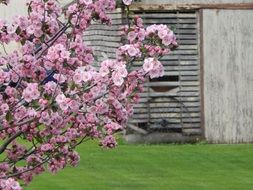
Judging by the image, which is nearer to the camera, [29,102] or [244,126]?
[29,102]

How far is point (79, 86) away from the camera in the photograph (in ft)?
21.2

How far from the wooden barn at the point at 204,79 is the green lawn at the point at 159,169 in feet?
2.30

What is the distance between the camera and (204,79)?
19.5 m

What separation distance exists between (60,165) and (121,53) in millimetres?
987

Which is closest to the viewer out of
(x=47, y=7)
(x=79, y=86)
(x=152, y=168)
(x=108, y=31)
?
(x=79, y=86)

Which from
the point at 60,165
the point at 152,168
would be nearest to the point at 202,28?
the point at 152,168

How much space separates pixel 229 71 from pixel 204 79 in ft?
1.70

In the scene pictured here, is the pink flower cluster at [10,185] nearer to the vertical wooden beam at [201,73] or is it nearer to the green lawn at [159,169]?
the green lawn at [159,169]

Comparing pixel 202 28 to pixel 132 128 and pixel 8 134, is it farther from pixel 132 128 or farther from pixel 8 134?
pixel 8 134

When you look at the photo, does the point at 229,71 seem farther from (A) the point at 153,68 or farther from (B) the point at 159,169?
(A) the point at 153,68

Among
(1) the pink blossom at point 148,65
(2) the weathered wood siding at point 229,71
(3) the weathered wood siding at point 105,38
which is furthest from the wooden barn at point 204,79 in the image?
(1) the pink blossom at point 148,65

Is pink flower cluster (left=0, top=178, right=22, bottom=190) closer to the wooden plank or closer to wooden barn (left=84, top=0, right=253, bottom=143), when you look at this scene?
wooden barn (left=84, top=0, right=253, bottom=143)

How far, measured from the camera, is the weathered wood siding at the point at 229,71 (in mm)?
19422

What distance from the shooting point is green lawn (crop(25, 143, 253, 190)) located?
43.9 ft
